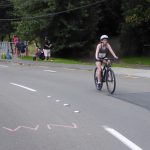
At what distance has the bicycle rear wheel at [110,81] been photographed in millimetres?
15062

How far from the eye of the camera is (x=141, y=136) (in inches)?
347

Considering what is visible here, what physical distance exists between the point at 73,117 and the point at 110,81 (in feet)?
15.2

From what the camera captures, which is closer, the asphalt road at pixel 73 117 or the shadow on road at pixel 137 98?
the asphalt road at pixel 73 117

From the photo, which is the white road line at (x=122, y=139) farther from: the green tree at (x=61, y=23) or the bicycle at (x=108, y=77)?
the green tree at (x=61, y=23)

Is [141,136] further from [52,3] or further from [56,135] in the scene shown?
[52,3]

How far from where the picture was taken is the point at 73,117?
10773 mm

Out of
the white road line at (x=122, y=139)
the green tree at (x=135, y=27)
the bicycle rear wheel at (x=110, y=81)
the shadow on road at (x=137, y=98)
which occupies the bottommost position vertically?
the shadow on road at (x=137, y=98)

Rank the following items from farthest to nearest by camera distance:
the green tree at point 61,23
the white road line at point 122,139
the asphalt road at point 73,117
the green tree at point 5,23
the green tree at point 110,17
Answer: the green tree at point 5,23
the green tree at point 110,17
the green tree at point 61,23
the asphalt road at point 73,117
the white road line at point 122,139

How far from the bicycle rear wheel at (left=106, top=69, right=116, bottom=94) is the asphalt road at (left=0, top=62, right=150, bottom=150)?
0.21m

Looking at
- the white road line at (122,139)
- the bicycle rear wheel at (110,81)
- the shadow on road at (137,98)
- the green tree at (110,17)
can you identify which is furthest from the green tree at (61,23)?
the white road line at (122,139)

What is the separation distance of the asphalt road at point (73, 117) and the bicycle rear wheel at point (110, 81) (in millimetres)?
209

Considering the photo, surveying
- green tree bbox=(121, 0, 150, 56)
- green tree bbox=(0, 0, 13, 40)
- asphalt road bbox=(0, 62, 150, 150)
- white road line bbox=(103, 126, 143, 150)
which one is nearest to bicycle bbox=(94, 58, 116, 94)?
asphalt road bbox=(0, 62, 150, 150)

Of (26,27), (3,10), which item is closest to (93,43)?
(26,27)

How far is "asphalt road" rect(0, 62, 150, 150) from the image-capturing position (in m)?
8.33
